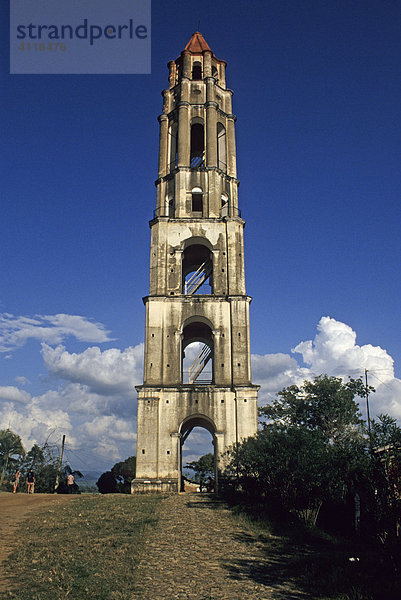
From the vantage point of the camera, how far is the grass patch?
7.76 m

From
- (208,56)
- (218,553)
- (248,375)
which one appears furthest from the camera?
(208,56)

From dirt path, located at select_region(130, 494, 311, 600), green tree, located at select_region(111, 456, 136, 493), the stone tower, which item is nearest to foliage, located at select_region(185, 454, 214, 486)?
Result: green tree, located at select_region(111, 456, 136, 493)

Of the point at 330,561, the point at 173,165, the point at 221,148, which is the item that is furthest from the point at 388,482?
the point at 221,148

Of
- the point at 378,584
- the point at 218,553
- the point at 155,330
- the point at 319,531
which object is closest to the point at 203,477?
the point at 155,330

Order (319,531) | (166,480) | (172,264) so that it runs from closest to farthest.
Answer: (319,531), (166,480), (172,264)

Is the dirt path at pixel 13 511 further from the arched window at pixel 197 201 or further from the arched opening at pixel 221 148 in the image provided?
the arched opening at pixel 221 148

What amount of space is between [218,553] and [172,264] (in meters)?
20.8

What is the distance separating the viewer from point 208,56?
3681 centimetres

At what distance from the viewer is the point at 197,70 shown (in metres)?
38.0

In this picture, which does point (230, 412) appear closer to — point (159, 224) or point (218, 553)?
point (159, 224)

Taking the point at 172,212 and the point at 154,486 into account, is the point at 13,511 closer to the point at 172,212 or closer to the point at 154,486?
the point at 154,486

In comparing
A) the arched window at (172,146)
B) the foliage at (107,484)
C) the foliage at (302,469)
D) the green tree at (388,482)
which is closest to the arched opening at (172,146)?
the arched window at (172,146)

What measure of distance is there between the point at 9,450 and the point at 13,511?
22.1 m

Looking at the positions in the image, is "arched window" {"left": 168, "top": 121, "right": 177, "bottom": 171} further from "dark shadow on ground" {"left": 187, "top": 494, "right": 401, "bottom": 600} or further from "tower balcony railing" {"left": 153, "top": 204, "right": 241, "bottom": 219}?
"dark shadow on ground" {"left": 187, "top": 494, "right": 401, "bottom": 600}
